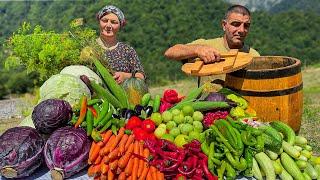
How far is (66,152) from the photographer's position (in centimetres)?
354

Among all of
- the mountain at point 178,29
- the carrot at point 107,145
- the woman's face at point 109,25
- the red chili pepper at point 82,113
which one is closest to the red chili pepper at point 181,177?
the carrot at point 107,145

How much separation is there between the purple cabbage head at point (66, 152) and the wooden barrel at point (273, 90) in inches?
60.1

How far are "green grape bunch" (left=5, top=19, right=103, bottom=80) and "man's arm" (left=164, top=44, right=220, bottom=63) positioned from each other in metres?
0.86

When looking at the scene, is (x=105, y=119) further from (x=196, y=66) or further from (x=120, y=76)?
(x=120, y=76)

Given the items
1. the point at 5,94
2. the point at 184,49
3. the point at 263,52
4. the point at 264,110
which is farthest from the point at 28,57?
the point at 263,52

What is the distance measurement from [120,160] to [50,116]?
27.9 inches

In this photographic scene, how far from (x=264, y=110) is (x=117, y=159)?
58.2 inches

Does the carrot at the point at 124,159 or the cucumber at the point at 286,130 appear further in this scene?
the cucumber at the point at 286,130

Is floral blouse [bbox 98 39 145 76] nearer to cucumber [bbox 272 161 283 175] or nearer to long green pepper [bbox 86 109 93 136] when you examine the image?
long green pepper [bbox 86 109 93 136]

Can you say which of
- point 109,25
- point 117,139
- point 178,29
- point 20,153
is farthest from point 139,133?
point 178,29

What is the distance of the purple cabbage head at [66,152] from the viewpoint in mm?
3539

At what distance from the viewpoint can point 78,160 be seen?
358cm

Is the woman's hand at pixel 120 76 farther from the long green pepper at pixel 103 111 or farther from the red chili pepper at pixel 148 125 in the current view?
the red chili pepper at pixel 148 125

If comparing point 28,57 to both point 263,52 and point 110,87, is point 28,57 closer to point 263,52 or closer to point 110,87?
point 110,87
